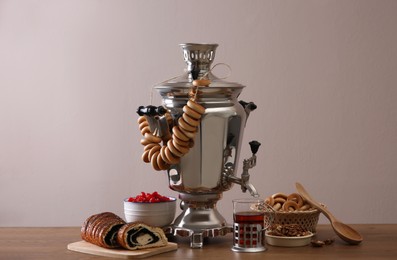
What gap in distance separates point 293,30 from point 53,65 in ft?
4.33

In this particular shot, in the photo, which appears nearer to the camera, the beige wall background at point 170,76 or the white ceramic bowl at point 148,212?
the white ceramic bowl at point 148,212

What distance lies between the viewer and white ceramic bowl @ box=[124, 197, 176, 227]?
2186mm

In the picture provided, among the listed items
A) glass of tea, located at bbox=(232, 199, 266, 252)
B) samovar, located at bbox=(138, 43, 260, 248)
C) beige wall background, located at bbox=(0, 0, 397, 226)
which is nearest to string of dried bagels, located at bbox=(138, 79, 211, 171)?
samovar, located at bbox=(138, 43, 260, 248)

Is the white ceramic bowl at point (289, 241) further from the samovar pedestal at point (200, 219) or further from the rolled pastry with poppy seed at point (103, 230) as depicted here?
the rolled pastry with poppy seed at point (103, 230)

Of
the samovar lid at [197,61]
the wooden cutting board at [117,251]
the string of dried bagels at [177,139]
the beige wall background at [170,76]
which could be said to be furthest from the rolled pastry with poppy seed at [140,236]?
the beige wall background at [170,76]

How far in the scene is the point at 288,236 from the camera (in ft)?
6.91

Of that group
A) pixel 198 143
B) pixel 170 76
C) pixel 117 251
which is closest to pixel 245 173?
pixel 198 143

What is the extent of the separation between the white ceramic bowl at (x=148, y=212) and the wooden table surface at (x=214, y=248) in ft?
0.27

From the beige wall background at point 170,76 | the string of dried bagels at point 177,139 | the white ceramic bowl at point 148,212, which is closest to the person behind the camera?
the string of dried bagels at point 177,139

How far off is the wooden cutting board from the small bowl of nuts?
284 millimetres

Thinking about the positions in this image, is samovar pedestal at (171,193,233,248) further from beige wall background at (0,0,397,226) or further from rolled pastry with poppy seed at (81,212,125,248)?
beige wall background at (0,0,397,226)

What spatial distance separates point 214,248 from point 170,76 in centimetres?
195

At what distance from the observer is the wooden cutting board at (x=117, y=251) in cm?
198

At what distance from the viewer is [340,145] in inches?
153
